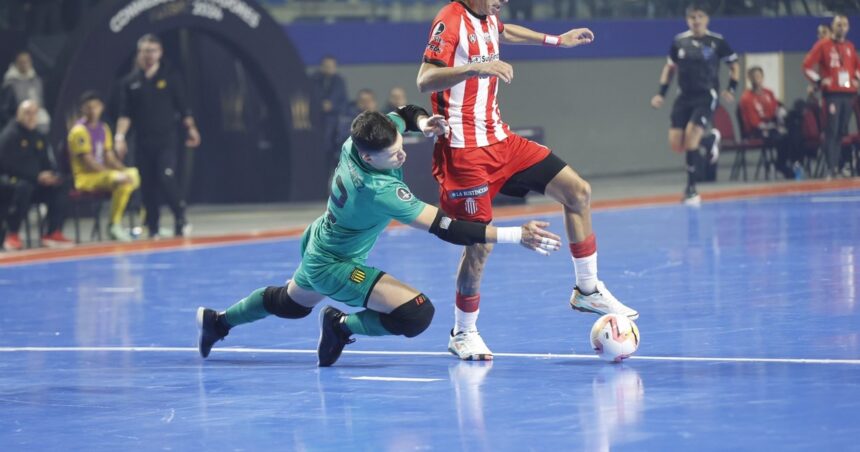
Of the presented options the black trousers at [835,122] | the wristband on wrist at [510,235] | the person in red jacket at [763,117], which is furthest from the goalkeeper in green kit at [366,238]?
the person in red jacket at [763,117]

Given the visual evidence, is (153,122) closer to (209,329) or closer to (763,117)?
(209,329)

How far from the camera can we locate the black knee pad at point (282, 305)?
9.29 meters

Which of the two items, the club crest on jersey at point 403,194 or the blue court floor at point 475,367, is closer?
the blue court floor at point 475,367

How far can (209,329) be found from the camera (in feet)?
31.6

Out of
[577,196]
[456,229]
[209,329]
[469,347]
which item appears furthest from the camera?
[209,329]

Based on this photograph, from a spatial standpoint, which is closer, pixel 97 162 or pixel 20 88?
pixel 97 162

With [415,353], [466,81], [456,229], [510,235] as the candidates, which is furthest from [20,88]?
[510,235]

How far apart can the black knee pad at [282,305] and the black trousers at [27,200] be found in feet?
28.4

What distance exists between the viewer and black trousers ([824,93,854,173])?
23.1 meters

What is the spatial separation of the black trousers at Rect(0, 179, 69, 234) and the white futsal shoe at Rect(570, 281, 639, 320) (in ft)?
30.2

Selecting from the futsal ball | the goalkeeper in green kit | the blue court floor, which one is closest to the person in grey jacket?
the blue court floor

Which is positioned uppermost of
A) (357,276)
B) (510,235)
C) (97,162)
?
(510,235)

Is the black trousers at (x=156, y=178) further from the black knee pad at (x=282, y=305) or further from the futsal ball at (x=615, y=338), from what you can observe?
the futsal ball at (x=615, y=338)

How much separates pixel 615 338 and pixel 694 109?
40.1 feet
